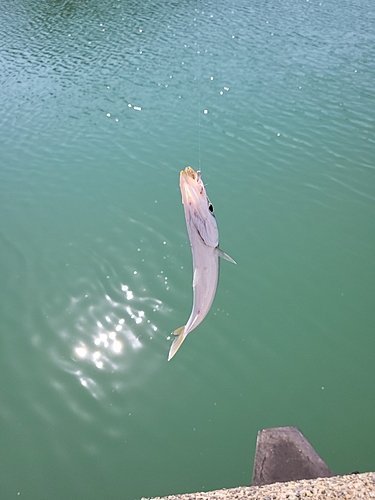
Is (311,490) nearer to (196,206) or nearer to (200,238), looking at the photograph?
(200,238)

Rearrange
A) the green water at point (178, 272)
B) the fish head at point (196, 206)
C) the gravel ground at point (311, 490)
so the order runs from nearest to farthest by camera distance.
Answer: the fish head at point (196, 206) < the gravel ground at point (311, 490) < the green water at point (178, 272)

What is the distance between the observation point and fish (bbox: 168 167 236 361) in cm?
225

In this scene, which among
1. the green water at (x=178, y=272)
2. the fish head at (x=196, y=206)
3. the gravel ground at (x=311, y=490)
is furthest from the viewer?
the green water at (x=178, y=272)

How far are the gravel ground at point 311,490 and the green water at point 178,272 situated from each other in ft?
3.31

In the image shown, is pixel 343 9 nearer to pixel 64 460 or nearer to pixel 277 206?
pixel 277 206

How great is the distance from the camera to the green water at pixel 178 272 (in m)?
4.66

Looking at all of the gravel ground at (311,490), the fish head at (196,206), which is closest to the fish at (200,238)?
the fish head at (196,206)

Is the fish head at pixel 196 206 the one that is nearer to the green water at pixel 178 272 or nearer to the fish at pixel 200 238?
the fish at pixel 200 238

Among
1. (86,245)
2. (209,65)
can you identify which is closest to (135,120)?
(209,65)

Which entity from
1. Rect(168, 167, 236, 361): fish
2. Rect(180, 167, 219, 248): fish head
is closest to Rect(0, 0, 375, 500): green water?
Rect(168, 167, 236, 361): fish

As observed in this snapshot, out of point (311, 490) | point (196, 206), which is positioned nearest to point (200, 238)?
point (196, 206)

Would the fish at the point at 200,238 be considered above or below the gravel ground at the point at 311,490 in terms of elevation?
above

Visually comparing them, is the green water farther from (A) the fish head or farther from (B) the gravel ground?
(A) the fish head

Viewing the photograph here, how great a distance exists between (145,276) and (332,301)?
8.74ft
